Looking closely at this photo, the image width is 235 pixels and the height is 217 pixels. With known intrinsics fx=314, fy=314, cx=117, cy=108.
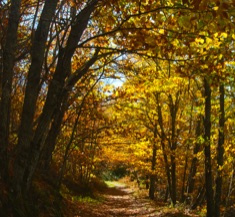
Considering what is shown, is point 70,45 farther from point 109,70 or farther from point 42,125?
point 109,70

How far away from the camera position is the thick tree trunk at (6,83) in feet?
18.3

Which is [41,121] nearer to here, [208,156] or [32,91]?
[32,91]

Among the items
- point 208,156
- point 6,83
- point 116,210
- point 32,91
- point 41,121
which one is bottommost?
point 116,210

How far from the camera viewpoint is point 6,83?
18.3 ft

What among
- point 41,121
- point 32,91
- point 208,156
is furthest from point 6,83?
point 208,156

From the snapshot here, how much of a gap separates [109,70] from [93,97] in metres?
2.04

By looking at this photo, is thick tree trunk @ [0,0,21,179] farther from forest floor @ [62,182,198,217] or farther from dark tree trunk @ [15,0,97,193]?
forest floor @ [62,182,198,217]

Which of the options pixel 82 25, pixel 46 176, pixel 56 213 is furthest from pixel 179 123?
pixel 82 25

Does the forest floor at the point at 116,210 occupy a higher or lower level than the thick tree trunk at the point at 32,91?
lower

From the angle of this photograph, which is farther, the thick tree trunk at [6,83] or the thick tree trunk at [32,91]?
the thick tree trunk at [6,83]

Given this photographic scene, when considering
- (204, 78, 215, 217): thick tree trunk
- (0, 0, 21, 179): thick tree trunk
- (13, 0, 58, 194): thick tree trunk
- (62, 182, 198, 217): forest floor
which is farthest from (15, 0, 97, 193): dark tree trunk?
(204, 78, 215, 217): thick tree trunk

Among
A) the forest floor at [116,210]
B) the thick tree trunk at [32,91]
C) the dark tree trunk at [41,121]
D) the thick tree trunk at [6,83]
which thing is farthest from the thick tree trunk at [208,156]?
the thick tree trunk at [6,83]

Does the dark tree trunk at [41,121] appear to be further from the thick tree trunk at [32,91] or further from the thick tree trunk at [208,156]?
the thick tree trunk at [208,156]

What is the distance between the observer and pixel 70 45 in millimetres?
6168
